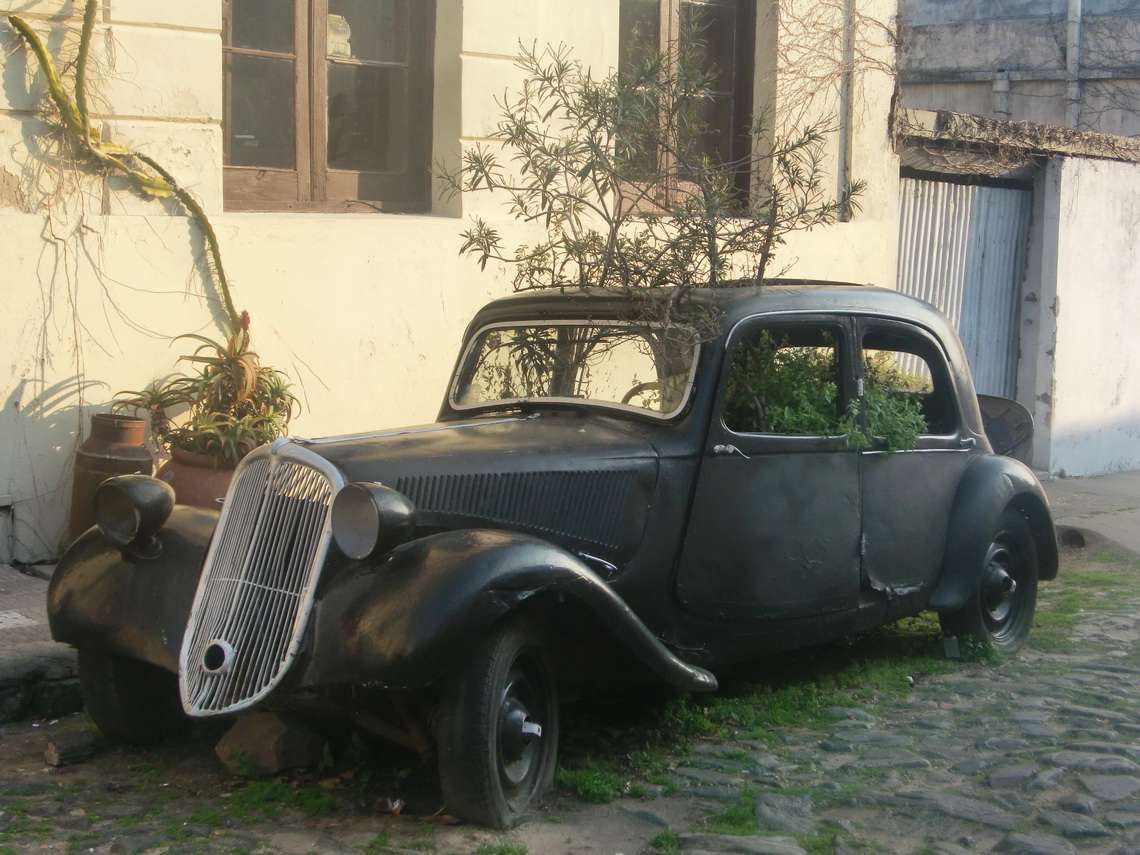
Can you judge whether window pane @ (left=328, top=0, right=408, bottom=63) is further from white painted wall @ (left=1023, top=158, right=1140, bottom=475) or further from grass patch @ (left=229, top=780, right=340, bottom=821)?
white painted wall @ (left=1023, top=158, right=1140, bottom=475)

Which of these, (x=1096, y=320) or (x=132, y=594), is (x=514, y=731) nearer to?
(x=132, y=594)

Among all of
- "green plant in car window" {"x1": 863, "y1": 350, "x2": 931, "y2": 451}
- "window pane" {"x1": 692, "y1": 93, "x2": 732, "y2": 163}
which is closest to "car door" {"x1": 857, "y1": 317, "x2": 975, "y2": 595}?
"green plant in car window" {"x1": 863, "y1": 350, "x2": 931, "y2": 451}

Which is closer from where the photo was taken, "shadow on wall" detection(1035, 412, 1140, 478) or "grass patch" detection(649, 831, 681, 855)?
"grass patch" detection(649, 831, 681, 855)

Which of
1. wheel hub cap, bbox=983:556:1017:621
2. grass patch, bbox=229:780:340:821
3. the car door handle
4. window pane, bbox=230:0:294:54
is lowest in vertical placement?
grass patch, bbox=229:780:340:821

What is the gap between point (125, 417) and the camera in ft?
19.7

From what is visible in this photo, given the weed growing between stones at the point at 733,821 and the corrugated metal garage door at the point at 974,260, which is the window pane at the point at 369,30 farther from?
the weed growing between stones at the point at 733,821

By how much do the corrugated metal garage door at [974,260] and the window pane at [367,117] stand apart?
4163 millimetres

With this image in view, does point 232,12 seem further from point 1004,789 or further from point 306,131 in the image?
point 1004,789

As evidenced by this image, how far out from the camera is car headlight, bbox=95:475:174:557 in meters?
3.91

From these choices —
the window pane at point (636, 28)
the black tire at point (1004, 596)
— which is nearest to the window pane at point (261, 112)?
the window pane at point (636, 28)

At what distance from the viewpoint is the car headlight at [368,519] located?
11.0 feet

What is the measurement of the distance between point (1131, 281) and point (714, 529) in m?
8.51

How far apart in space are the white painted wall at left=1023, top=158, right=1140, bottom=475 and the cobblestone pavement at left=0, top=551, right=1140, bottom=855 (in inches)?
248

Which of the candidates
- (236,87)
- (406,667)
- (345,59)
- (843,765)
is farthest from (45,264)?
(843,765)
